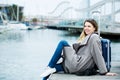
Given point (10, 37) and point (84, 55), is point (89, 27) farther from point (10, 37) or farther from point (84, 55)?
point (10, 37)

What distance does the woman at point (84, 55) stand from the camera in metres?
7.57

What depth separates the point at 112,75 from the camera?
25.5 feet

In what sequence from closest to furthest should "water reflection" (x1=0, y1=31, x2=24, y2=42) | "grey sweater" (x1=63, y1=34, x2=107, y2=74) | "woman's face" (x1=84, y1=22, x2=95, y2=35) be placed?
"grey sweater" (x1=63, y1=34, x2=107, y2=74) < "woman's face" (x1=84, y1=22, x2=95, y2=35) < "water reflection" (x1=0, y1=31, x2=24, y2=42)

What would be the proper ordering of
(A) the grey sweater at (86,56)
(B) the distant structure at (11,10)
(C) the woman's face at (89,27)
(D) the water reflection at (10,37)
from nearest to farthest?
(A) the grey sweater at (86,56)
(C) the woman's face at (89,27)
(D) the water reflection at (10,37)
(B) the distant structure at (11,10)

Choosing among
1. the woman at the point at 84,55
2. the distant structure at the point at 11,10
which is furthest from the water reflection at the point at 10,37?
the distant structure at the point at 11,10

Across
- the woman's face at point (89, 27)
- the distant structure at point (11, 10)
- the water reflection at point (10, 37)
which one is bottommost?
the water reflection at point (10, 37)

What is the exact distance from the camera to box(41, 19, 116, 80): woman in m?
7.57

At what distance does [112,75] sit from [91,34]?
753mm

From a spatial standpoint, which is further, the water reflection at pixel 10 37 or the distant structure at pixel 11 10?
the distant structure at pixel 11 10

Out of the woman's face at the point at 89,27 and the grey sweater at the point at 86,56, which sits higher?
the woman's face at the point at 89,27

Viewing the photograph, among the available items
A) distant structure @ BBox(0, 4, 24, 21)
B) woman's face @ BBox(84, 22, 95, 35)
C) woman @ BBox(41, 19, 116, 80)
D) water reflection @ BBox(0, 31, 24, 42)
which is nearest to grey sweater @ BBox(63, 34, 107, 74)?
woman @ BBox(41, 19, 116, 80)

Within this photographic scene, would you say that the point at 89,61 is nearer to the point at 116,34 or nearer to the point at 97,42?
the point at 97,42

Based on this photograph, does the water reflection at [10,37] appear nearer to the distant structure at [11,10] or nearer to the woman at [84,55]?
the woman at [84,55]

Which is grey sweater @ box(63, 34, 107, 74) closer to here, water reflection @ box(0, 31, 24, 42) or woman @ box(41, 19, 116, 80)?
woman @ box(41, 19, 116, 80)
